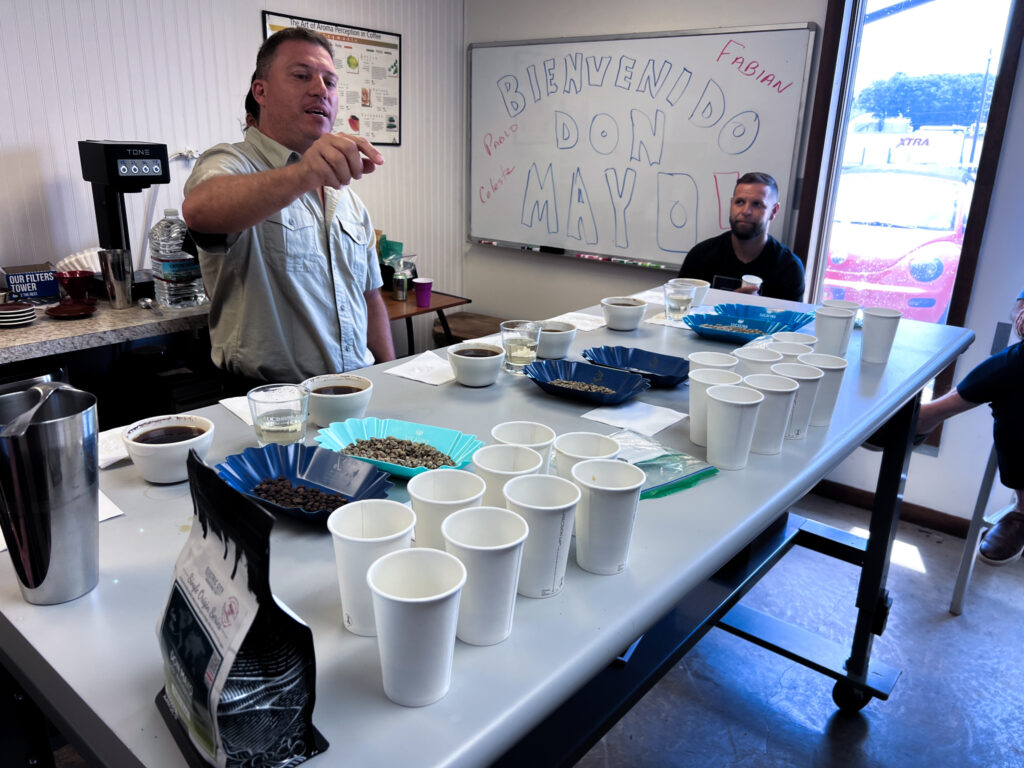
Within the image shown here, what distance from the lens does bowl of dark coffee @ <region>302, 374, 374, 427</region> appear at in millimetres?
1193

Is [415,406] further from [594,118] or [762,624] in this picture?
[594,118]

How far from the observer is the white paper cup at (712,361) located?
134cm

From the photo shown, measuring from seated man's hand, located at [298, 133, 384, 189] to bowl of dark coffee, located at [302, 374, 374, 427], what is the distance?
439mm

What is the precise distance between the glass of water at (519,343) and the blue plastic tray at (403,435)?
41 centimetres

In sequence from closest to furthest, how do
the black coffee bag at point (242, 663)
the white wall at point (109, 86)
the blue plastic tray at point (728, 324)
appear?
1. the black coffee bag at point (242, 663)
2. the blue plastic tray at point (728, 324)
3. the white wall at point (109, 86)

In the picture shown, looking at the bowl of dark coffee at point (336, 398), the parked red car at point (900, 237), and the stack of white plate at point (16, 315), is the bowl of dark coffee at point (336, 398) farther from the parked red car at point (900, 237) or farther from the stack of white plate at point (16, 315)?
the parked red car at point (900, 237)

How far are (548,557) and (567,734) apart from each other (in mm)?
559

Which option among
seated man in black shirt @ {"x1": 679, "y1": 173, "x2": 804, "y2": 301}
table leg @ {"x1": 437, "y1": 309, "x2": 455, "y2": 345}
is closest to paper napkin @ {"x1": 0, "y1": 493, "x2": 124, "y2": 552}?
seated man in black shirt @ {"x1": 679, "y1": 173, "x2": 804, "y2": 301}

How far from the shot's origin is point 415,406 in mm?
1341

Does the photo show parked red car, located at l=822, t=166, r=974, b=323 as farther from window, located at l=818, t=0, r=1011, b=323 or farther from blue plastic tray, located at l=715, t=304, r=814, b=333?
blue plastic tray, located at l=715, t=304, r=814, b=333

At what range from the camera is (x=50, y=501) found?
723mm

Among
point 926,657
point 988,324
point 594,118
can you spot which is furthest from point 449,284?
point 926,657

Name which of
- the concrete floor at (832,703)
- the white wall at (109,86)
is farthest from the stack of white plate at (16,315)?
the concrete floor at (832,703)

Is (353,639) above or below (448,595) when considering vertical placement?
below
